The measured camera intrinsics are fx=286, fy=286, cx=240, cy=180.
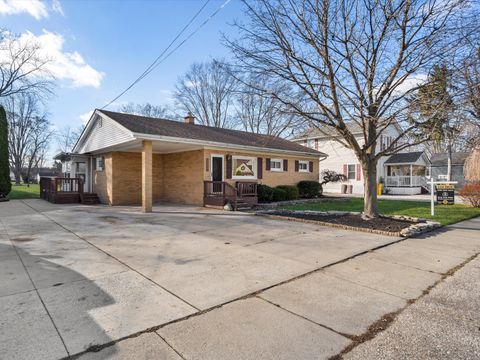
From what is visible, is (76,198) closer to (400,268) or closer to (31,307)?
(31,307)

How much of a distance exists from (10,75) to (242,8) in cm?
2398

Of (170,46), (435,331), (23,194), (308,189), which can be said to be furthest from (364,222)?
(23,194)

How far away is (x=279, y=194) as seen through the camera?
15.6 metres

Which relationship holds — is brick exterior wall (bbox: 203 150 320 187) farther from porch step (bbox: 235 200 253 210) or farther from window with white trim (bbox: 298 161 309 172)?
porch step (bbox: 235 200 253 210)

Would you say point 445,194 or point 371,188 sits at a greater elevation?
point 371,188

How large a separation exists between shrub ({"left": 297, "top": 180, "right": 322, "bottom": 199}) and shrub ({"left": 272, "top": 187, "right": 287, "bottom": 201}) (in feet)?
7.19

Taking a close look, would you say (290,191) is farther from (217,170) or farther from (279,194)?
(217,170)

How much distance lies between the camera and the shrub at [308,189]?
17.8m

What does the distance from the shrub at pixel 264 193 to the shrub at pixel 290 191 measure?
141 centimetres

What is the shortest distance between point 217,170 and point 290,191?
4.78m


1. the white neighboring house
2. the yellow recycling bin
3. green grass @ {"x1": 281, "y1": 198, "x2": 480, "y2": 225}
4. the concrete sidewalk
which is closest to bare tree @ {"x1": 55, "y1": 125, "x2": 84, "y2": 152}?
the white neighboring house

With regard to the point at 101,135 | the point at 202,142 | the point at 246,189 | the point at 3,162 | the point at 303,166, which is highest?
the point at 101,135

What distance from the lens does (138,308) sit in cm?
313

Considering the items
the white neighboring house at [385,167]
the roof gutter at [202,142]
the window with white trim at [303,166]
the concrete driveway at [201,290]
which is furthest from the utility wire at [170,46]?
the white neighboring house at [385,167]
